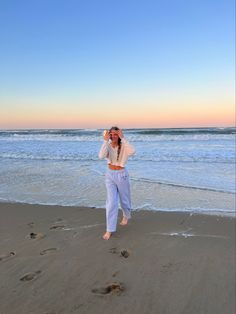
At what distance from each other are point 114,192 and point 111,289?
6.14 feet

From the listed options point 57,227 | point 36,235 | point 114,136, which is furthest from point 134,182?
point 36,235

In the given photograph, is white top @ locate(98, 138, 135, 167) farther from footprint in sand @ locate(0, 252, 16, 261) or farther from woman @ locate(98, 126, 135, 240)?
footprint in sand @ locate(0, 252, 16, 261)

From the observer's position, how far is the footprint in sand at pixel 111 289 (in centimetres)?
364

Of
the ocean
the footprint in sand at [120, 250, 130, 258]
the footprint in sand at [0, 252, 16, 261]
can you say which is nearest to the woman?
the footprint in sand at [120, 250, 130, 258]

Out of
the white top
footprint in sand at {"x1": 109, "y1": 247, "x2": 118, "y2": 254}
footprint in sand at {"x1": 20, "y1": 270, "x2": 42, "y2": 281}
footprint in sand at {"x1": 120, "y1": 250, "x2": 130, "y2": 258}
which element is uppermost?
the white top

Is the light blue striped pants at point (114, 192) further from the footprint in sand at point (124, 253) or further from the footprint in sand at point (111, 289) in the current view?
the footprint in sand at point (111, 289)

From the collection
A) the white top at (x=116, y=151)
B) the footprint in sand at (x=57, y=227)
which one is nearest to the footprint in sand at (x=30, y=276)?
the footprint in sand at (x=57, y=227)

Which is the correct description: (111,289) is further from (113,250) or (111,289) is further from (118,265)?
(113,250)

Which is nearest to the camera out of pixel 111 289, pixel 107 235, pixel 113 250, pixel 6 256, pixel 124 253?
pixel 111 289

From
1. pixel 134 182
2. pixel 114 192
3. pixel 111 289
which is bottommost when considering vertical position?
pixel 111 289

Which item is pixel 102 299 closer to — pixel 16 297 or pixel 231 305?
pixel 16 297

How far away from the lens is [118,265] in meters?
4.31

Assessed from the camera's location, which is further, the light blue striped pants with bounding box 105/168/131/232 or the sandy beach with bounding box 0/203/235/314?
the light blue striped pants with bounding box 105/168/131/232

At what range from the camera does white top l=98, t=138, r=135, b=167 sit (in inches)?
212
